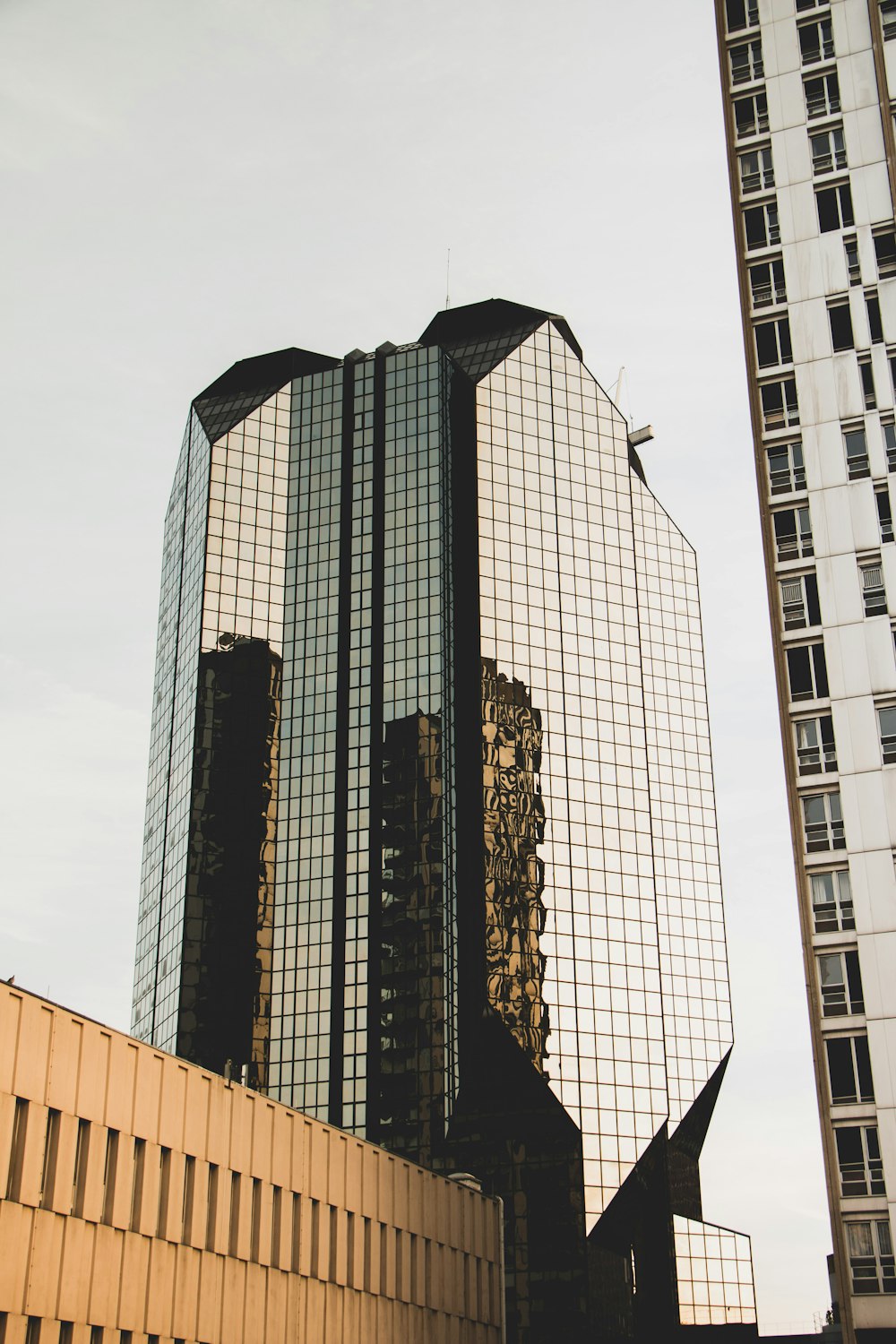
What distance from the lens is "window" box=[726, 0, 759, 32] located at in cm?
8206

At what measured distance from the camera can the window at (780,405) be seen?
73938 mm

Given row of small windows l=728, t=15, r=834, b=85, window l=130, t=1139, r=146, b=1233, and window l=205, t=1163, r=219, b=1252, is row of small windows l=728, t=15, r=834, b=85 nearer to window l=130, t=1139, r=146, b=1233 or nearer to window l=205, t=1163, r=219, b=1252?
window l=205, t=1163, r=219, b=1252

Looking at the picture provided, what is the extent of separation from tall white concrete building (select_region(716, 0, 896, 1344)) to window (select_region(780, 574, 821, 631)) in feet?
0.28

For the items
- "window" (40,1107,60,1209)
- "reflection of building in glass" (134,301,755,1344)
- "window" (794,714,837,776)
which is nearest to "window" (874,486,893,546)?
"window" (794,714,837,776)

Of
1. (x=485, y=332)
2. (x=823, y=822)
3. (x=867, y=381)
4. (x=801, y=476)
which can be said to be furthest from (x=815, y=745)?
(x=485, y=332)

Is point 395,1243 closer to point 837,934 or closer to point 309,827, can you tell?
point 837,934

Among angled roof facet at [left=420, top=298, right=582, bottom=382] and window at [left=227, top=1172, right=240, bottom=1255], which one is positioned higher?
angled roof facet at [left=420, top=298, right=582, bottom=382]

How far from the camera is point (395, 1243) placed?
66.6m

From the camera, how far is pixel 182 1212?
165ft

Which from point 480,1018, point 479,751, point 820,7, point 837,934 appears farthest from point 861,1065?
point 479,751

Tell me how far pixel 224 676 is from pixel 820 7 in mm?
85057

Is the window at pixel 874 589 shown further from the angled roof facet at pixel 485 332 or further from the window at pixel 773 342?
the angled roof facet at pixel 485 332

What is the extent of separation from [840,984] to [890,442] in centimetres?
2494

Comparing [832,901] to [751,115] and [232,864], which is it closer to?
[751,115]
